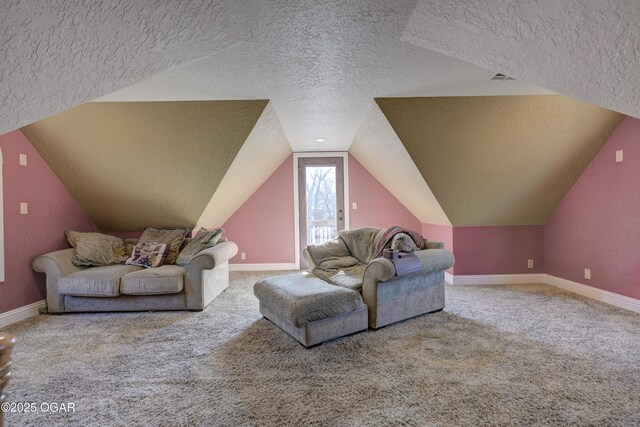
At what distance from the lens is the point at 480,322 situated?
8.98 ft

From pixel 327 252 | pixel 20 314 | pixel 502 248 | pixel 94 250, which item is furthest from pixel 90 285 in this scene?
pixel 502 248

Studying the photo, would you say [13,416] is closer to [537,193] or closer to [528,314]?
[528,314]

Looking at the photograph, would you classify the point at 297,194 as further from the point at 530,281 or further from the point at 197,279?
the point at 530,281

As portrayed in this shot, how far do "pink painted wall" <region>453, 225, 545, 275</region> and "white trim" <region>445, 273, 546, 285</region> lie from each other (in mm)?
55

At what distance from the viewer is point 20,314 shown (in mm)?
2969

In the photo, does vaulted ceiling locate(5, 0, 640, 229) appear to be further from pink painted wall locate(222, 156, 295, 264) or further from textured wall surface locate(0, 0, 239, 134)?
pink painted wall locate(222, 156, 295, 264)

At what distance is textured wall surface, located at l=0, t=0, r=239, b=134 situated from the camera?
1189mm

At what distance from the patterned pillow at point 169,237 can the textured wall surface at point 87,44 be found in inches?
90.7

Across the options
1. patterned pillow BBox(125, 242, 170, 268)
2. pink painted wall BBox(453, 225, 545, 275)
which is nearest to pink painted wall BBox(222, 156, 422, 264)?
pink painted wall BBox(453, 225, 545, 275)

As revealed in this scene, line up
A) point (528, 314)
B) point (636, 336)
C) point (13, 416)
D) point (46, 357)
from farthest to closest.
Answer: point (528, 314), point (636, 336), point (46, 357), point (13, 416)

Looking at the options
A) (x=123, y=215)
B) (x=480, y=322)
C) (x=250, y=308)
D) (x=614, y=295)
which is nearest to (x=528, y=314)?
(x=480, y=322)

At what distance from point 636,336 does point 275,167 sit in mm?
4684

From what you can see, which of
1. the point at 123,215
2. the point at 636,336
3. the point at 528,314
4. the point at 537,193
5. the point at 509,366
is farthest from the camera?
the point at 123,215

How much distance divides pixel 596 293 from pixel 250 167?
4.40 metres
